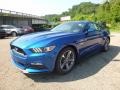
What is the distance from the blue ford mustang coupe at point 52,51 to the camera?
441cm

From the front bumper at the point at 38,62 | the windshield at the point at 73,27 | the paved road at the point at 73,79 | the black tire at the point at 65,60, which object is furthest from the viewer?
the windshield at the point at 73,27

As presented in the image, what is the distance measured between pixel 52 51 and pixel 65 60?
73 centimetres

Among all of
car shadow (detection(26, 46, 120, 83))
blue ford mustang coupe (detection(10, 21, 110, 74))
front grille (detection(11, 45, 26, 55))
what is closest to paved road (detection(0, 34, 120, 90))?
car shadow (detection(26, 46, 120, 83))

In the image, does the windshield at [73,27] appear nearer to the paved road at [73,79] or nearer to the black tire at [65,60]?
the black tire at [65,60]

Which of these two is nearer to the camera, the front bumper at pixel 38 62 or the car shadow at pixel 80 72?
the front bumper at pixel 38 62

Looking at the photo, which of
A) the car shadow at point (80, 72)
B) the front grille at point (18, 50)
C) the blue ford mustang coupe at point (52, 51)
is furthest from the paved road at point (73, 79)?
the front grille at point (18, 50)

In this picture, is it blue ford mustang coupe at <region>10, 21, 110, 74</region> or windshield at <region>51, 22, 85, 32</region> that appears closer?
blue ford mustang coupe at <region>10, 21, 110, 74</region>

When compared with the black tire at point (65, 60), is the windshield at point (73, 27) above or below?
above

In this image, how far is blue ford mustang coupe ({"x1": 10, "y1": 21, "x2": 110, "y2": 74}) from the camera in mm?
4409

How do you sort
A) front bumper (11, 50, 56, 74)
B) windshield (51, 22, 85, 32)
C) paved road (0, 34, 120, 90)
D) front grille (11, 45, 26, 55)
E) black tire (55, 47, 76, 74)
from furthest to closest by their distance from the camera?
windshield (51, 22, 85, 32)
black tire (55, 47, 76, 74)
front grille (11, 45, 26, 55)
front bumper (11, 50, 56, 74)
paved road (0, 34, 120, 90)

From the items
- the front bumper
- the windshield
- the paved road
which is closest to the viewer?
the paved road

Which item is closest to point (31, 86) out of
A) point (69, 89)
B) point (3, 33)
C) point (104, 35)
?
point (69, 89)

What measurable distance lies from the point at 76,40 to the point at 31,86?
1.86 meters

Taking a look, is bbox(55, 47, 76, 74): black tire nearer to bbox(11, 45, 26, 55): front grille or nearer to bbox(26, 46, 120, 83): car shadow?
bbox(26, 46, 120, 83): car shadow
